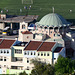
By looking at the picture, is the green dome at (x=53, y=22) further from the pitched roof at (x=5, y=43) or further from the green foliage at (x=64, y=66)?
the green foliage at (x=64, y=66)

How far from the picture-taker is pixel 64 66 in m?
143

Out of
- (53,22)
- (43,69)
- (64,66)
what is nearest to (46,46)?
(43,69)

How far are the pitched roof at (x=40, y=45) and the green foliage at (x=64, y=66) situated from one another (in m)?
5.35

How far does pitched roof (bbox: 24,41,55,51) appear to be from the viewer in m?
148

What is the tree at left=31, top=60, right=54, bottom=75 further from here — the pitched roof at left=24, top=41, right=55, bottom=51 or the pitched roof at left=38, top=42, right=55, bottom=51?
the pitched roof at left=24, top=41, right=55, bottom=51

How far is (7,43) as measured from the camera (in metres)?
152

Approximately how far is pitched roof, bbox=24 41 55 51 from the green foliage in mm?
5353

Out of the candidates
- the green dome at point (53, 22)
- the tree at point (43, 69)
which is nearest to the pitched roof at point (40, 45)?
the tree at point (43, 69)

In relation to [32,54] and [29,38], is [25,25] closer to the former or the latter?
[29,38]

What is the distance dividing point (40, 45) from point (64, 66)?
965cm

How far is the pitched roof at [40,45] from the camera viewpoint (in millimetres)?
147875

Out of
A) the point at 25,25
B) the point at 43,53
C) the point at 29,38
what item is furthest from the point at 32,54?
the point at 25,25

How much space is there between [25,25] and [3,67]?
26.0 meters

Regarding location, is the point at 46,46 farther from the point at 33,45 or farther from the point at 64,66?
the point at 64,66
